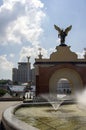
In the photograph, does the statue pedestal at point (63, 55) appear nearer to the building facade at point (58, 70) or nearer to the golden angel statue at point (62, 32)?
the building facade at point (58, 70)

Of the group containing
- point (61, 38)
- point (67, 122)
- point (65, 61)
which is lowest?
point (67, 122)

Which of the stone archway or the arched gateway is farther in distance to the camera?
the stone archway

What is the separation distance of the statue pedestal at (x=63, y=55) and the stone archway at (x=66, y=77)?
1167 mm

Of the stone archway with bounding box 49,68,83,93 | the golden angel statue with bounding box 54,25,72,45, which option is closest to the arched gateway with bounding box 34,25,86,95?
the stone archway with bounding box 49,68,83,93

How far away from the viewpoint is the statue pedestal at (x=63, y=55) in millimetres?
30469

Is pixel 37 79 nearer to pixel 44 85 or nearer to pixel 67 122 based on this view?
pixel 44 85

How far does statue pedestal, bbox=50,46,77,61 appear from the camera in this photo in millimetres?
30469

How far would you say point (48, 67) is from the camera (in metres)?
30.2

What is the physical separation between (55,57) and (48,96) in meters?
4.16

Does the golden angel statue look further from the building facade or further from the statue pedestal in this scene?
the building facade

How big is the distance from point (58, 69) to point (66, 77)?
125 cm

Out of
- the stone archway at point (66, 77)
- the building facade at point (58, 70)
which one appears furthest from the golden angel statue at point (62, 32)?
the stone archway at point (66, 77)

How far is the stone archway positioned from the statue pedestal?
1.17 meters

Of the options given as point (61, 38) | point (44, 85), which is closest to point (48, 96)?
point (44, 85)
